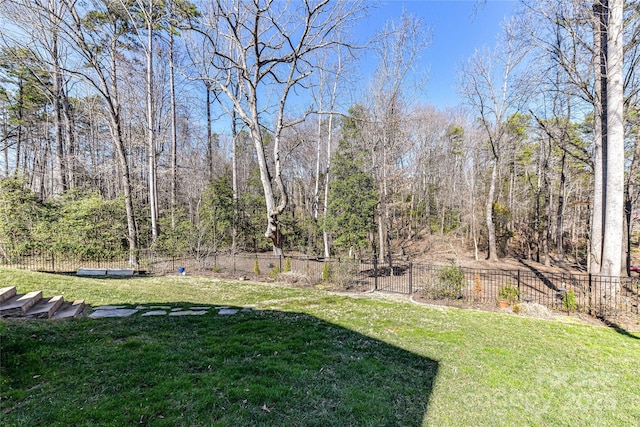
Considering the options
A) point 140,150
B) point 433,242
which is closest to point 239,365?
point 433,242

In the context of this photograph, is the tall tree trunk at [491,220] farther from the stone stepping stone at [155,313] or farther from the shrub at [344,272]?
the stone stepping stone at [155,313]

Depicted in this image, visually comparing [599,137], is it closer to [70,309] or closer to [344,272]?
[344,272]

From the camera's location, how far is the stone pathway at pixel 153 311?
504 centimetres

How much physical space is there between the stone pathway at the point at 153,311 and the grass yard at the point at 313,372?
0.28m

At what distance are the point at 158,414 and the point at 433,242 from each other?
64.9 feet

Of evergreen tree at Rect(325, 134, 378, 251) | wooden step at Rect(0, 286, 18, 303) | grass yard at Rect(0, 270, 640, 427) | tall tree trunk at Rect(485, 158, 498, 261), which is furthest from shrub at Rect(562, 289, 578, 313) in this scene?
wooden step at Rect(0, 286, 18, 303)

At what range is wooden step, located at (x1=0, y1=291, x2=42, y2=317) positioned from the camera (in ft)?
13.4

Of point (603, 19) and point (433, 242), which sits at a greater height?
point (603, 19)

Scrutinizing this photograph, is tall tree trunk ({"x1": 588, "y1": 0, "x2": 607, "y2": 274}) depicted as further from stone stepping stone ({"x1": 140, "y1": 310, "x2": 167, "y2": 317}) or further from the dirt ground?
stone stepping stone ({"x1": 140, "y1": 310, "x2": 167, "y2": 317})

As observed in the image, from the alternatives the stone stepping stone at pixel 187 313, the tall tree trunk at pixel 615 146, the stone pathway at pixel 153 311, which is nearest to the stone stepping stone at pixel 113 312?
the stone pathway at pixel 153 311

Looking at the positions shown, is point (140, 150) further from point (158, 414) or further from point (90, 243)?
point (158, 414)

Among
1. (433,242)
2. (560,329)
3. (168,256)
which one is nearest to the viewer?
(560,329)

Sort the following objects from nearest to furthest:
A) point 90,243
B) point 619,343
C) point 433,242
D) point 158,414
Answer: point 158,414 < point 619,343 < point 90,243 < point 433,242

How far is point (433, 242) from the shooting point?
1975cm
